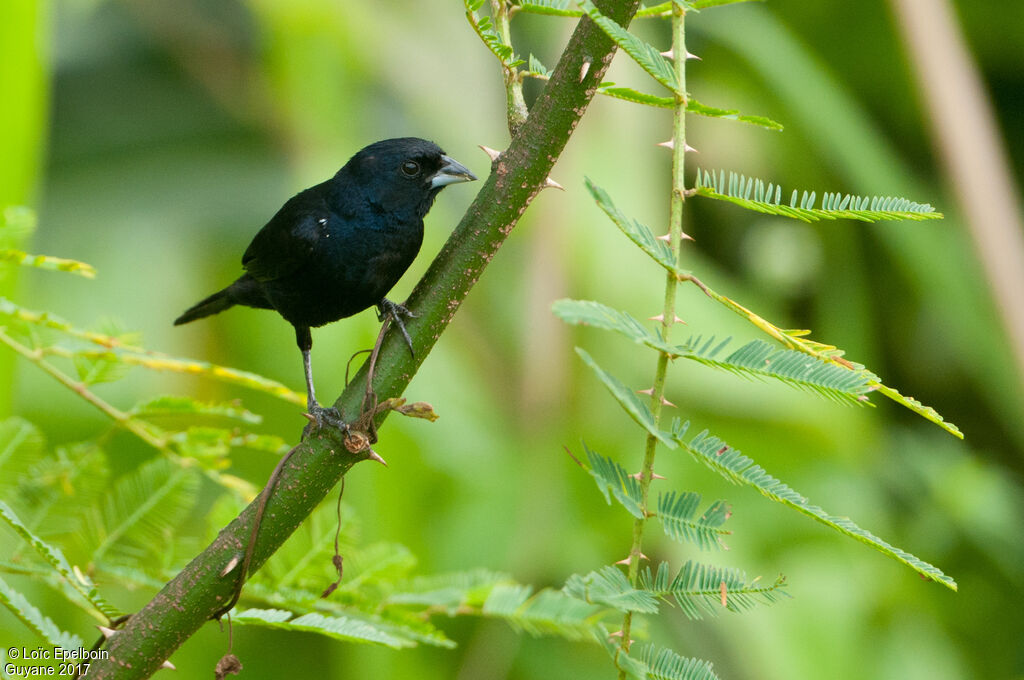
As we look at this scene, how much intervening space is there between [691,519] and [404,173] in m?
1.40

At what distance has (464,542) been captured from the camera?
3428 mm

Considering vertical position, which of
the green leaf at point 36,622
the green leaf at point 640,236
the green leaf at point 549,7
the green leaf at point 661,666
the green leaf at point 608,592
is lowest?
the green leaf at point 36,622

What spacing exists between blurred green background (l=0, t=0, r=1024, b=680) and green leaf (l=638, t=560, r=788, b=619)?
6.69 feet

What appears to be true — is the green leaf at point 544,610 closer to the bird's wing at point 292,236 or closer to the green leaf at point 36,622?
the green leaf at point 36,622

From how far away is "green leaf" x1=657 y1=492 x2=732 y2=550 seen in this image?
1135 mm

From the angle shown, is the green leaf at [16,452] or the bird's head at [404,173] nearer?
the green leaf at [16,452]

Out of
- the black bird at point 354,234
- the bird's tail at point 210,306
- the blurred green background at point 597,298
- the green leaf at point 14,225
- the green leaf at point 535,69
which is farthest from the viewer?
the blurred green background at point 597,298

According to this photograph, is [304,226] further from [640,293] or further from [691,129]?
[691,129]

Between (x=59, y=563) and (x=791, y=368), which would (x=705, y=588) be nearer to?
(x=791, y=368)

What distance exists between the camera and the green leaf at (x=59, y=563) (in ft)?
3.90

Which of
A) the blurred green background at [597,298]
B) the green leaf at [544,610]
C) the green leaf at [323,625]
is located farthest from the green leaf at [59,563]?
the blurred green background at [597,298]

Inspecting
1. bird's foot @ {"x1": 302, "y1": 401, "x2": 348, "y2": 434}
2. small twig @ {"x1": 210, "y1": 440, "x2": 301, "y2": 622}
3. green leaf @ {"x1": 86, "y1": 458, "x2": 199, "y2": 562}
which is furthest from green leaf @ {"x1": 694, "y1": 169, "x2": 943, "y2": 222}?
green leaf @ {"x1": 86, "y1": 458, "x2": 199, "y2": 562}

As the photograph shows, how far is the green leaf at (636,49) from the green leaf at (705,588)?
1.87 feet

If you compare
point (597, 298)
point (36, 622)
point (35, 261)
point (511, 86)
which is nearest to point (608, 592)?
point (511, 86)
